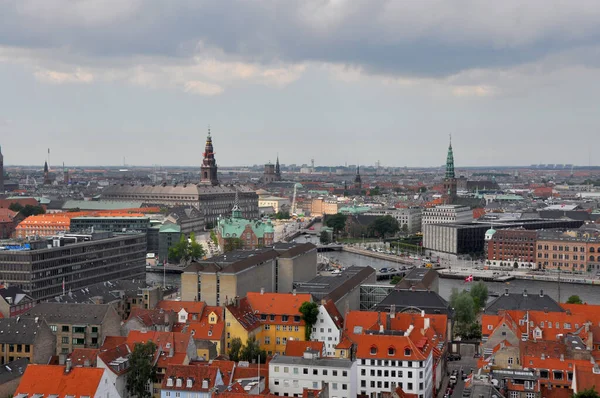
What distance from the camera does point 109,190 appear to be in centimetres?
15775

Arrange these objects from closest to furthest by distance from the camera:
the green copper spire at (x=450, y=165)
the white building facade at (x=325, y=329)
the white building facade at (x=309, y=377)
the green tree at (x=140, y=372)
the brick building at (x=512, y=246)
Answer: the green tree at (x=140, y=372), the white building facade at (x=309, y=377), the white building facade at (x=325, y=329), the brick building at (x=512, y=246), the green copper spire at (x=450, y=165)

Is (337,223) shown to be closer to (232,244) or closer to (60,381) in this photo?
(232,244)

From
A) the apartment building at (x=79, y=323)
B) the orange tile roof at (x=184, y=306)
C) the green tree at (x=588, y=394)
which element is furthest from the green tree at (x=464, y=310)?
the green tree at (x=588, y=394)

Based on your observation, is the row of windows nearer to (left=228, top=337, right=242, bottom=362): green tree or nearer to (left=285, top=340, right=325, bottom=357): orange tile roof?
(left=285, top=340, right=325, bottom=357): orange tile roof

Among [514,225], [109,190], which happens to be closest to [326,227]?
[514,225]

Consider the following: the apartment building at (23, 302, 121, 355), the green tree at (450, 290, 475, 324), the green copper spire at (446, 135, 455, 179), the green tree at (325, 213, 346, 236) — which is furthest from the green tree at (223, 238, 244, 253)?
the green copper spire at (446, 135, 455, 179)

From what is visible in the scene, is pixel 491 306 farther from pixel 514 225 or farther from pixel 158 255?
pixel 514 225

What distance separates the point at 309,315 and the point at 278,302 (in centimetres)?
236

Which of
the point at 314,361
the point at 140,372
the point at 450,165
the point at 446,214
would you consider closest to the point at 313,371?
the point at 314,361

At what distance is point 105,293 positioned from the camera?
51.4 meters

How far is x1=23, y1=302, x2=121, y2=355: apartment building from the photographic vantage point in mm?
41531

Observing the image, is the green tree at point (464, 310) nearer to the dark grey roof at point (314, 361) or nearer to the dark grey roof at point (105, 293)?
the dark grey roof at point (314, 361)

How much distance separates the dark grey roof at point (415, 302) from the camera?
4731cm

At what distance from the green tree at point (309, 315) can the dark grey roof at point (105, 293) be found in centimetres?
1227
